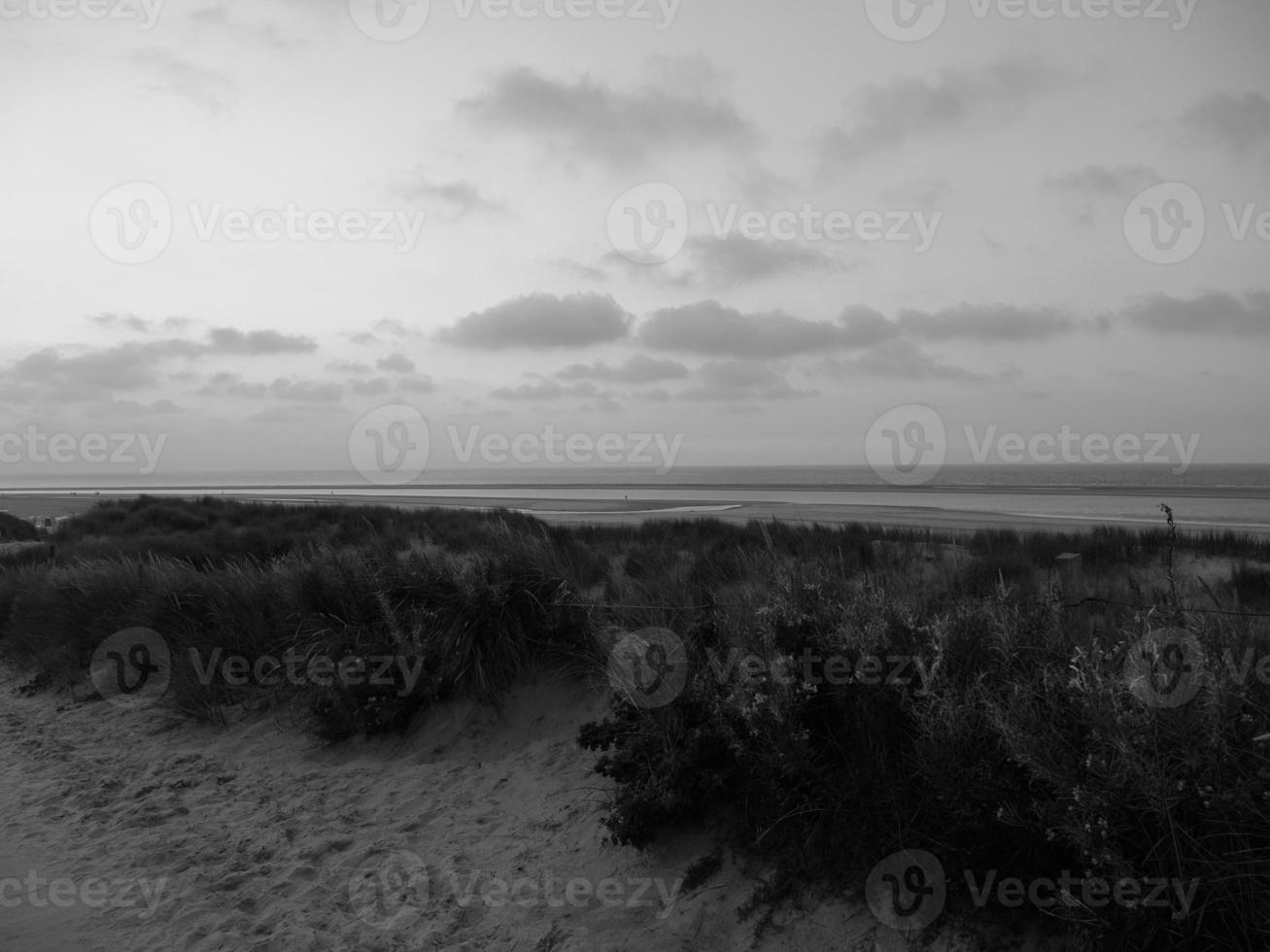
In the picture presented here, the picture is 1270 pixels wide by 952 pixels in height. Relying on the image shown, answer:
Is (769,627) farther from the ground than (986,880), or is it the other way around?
(769,627)

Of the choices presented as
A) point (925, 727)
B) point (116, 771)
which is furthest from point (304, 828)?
point (925, 727)

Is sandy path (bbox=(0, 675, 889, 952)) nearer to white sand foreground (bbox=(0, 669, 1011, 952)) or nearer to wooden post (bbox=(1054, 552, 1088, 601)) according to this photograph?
white sand foreground (bbox=(0, 669, 1011, 952))

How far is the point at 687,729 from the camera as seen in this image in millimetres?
4609

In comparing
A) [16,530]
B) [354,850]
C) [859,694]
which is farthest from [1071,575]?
[16,530]

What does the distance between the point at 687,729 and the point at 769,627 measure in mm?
755

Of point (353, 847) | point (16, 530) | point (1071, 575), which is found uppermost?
point (1071, 575)

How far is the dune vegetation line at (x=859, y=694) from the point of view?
309 centimetres

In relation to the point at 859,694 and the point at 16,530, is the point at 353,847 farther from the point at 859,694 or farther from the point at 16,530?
the point at 16,530

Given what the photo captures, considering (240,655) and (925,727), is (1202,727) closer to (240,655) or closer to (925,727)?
(925,727)

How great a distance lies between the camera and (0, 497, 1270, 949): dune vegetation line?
→ 3.09 meters

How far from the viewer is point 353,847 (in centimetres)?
497

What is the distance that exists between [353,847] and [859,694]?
3.25 meters

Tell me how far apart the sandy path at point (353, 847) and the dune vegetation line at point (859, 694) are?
215 millimetres

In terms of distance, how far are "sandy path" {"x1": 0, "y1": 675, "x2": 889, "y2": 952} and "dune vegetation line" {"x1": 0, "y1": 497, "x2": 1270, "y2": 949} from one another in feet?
0.71
